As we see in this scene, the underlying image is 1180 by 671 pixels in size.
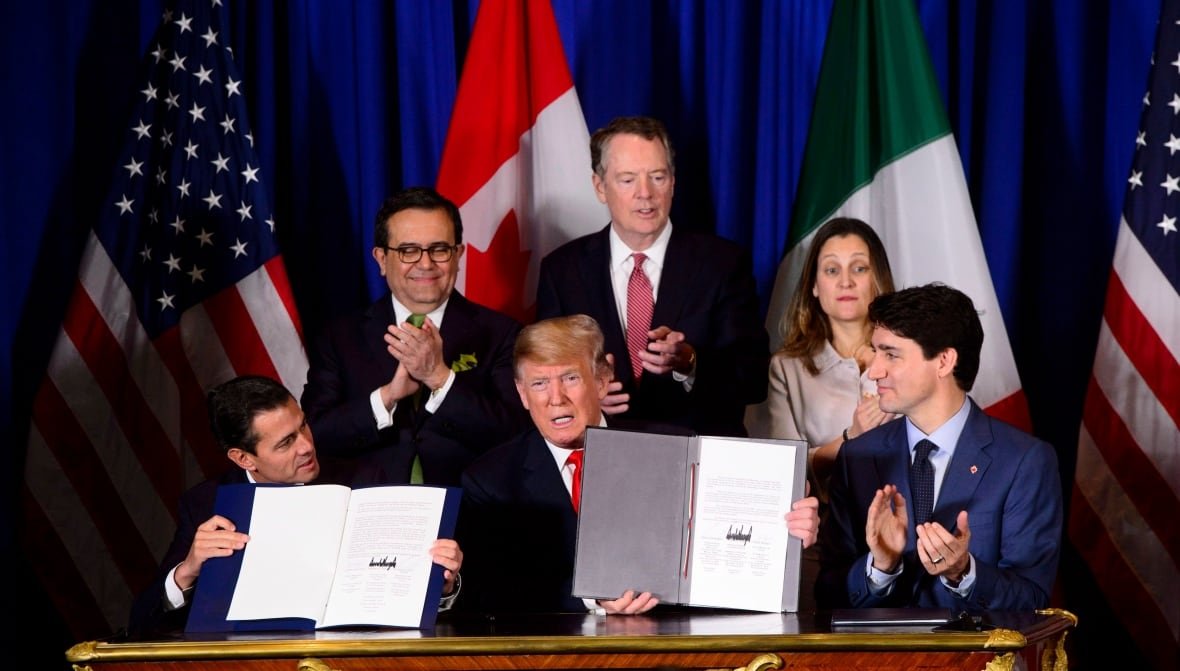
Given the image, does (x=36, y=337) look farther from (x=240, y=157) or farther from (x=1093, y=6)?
(x=1093, y=6)

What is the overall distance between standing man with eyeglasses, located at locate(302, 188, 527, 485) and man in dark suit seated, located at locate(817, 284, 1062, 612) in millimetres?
1230

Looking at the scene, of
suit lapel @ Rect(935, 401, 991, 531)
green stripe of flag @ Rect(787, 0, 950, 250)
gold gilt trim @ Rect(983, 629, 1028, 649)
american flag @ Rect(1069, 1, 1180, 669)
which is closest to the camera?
gold gilt trim @ Rect(983, 629, 1028, 649)

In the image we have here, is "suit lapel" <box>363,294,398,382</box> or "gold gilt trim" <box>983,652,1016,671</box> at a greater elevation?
"suit lapel" <box>363,294,398,382</box>

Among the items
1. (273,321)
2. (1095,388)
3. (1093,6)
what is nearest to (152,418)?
(273,321)

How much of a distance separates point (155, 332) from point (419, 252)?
4.37ft

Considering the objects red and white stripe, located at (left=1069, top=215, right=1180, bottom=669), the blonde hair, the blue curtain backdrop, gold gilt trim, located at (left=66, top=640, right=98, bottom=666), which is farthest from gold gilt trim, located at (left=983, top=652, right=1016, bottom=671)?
the blue curtain backdrop

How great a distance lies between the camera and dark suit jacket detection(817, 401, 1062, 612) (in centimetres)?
349

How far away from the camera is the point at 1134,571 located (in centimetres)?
529

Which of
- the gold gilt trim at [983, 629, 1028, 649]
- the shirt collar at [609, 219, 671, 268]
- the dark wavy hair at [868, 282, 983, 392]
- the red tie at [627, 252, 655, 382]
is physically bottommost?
the gold gilt trim at [983, 629, 1028, 649]

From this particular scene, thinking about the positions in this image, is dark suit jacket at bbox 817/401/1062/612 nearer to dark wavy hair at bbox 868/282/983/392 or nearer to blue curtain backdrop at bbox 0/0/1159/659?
dark wavy hair at bbox 868/282/983/392

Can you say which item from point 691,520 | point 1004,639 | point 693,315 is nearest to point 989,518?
point 1004,639

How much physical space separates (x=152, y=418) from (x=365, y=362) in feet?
3.62

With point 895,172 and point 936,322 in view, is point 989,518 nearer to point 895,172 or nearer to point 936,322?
point 936,322

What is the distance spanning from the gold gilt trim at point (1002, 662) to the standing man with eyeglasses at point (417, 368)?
74.6 inches
